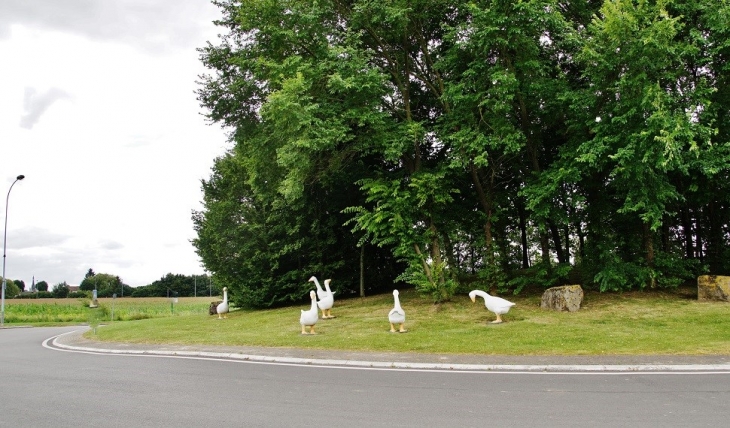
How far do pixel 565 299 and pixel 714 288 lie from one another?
210 inches

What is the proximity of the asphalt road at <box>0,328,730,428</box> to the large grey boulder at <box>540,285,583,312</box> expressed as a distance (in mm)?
8968

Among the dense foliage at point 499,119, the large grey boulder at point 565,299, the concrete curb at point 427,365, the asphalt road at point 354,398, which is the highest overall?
the dense foliage at point 499,119

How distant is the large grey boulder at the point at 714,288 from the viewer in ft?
59.0

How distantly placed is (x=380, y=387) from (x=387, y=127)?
42.9 ft

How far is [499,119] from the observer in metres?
18.4

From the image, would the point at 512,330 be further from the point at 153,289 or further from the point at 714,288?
the point at 153,289

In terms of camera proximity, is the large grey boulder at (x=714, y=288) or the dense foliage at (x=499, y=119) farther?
the large grey boulder at (x=714, y=288)

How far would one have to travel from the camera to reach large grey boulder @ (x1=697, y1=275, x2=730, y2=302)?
17977 millimetres

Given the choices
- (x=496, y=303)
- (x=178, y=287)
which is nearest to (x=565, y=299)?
(x=496, y=303)

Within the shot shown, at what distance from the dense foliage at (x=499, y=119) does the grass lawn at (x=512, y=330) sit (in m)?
1.24

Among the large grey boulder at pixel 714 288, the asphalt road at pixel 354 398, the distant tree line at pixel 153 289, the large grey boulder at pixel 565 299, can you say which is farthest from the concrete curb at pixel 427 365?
the distant tree line at pixel 153 289

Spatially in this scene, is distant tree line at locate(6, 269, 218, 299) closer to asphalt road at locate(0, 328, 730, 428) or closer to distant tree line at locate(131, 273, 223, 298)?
distant tree line at locate(131, 273, 223, 298)

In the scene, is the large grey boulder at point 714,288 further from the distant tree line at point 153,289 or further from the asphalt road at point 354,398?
the distant tree line at point 153,289

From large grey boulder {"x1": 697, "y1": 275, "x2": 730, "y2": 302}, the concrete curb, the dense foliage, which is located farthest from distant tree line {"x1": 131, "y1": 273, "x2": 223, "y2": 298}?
large grey boulder {"x1": 697, "y1": 275, "x2": 730, "y2": 302}
